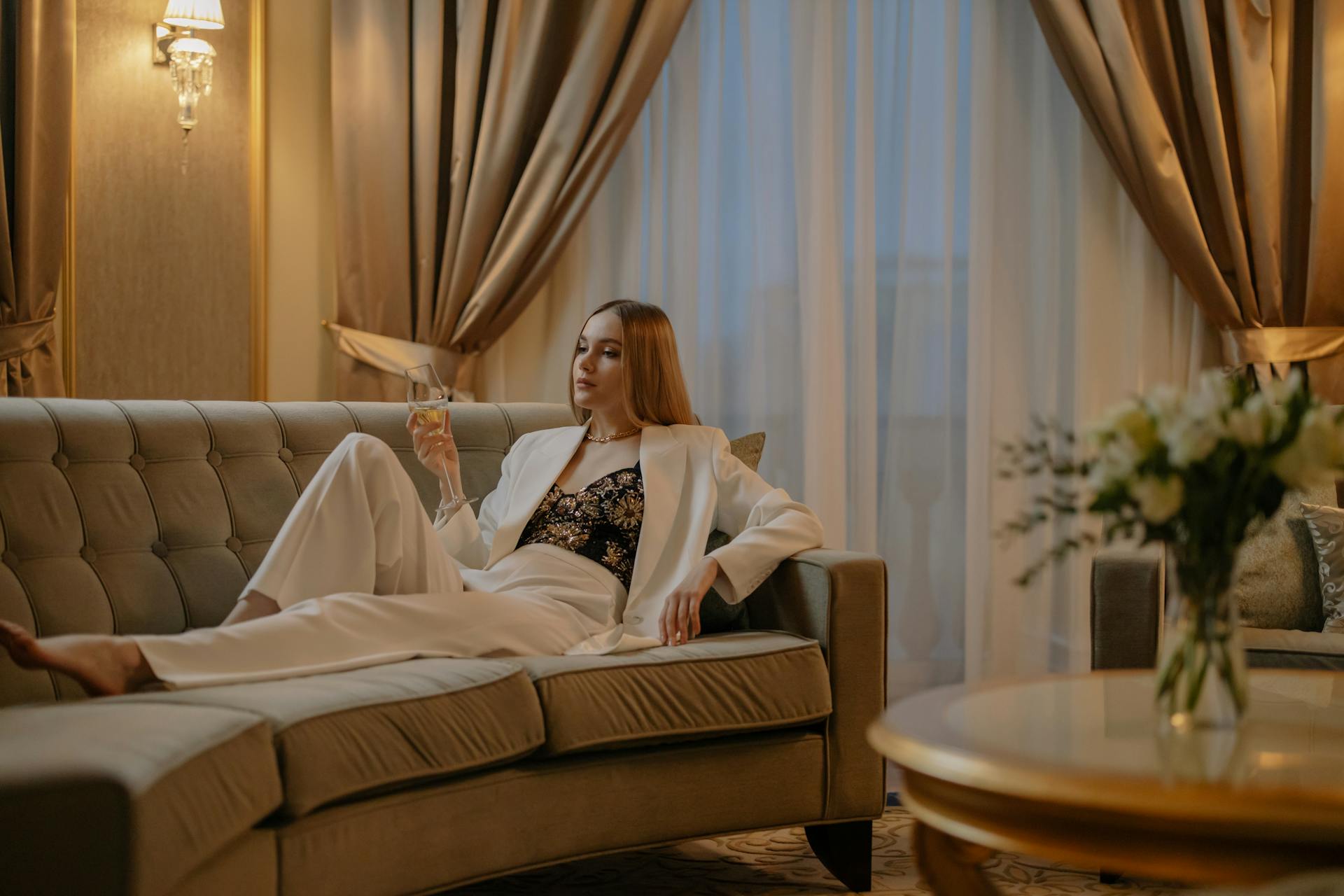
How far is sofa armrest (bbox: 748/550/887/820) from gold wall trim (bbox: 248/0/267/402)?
192 centimetres

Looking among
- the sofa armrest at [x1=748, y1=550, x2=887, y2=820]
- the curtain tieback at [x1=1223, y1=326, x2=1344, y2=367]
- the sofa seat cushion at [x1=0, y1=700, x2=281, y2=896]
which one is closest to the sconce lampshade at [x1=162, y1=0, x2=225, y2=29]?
the sofa armrest at [x1=748, y1=550, x2=887, y2=820]

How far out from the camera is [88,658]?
73.4 inches

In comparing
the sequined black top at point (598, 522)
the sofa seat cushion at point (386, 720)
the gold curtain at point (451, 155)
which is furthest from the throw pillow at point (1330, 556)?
the gold curtain at point (451, 155)

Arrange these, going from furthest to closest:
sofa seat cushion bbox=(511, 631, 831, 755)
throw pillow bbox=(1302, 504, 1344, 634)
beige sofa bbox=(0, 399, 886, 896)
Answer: throw pillow bbox=(1302, 504, 1344, 634) → sofa seat cushion bbox=(511, 631, 831, 755) → beige sofa bbox=(0, 399, 886, 896)

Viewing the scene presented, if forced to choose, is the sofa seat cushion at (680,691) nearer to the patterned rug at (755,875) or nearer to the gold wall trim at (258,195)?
the patterned rug at (755,875)

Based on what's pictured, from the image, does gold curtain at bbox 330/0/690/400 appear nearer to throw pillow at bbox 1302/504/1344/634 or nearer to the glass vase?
throw pillow at bbox 1302/504/1344/634

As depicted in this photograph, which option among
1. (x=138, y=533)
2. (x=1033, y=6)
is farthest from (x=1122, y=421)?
(x=1033, y=6)

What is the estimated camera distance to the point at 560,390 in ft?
13.3

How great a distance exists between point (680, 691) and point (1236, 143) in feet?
8.52

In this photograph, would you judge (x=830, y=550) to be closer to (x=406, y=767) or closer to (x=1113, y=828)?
(x=406, y=767)

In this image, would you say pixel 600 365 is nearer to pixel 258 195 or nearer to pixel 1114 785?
pixel 258 195

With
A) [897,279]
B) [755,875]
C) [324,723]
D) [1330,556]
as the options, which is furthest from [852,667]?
[897,279]

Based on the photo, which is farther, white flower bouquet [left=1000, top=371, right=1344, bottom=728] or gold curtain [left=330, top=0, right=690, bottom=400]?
gold curtain [left=330, top=0, right=690, bottom=400]

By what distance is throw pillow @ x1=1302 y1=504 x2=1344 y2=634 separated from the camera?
2.84 meters
